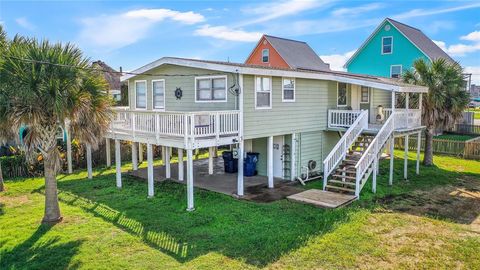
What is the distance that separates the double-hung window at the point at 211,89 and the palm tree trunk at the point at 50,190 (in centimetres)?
571

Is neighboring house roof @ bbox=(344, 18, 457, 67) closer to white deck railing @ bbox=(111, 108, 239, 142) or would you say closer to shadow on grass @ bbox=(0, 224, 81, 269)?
white deck railing @ bbox=(111, 108, 239, 142)

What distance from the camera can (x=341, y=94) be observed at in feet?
56.6

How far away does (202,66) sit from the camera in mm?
12852

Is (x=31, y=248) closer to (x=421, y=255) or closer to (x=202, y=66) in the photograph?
(x=202, y=66)

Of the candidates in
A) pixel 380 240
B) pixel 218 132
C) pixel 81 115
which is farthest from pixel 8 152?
pixel 380 240

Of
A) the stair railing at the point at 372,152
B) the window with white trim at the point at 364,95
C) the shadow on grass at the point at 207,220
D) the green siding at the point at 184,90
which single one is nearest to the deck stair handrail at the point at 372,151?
the stair railing at the point at 372,152

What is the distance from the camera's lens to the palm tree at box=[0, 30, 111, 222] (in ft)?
29.1

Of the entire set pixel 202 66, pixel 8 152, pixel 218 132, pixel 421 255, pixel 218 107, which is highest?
pixel 202 66

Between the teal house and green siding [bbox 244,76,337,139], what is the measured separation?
16742 millimetres

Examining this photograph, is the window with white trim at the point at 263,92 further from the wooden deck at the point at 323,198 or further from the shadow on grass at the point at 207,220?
the shadow on grass at the point at 207,220

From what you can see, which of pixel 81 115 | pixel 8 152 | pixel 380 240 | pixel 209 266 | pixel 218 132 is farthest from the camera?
pixel 8 152

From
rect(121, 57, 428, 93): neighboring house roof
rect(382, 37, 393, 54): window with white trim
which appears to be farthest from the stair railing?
rect(382, 37, 393, 54): window with white trim

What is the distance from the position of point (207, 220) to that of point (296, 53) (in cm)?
2730

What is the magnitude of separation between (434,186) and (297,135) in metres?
5.92
